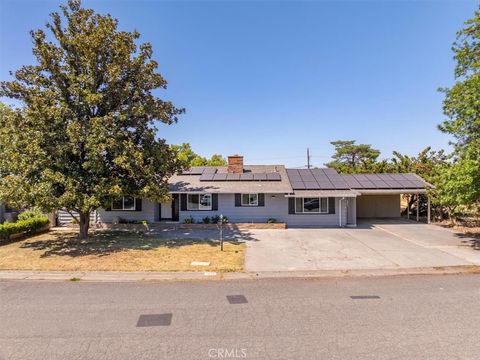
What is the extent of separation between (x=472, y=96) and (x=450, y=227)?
9794 mm

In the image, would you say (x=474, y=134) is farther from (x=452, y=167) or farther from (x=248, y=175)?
(x=248, y=175)

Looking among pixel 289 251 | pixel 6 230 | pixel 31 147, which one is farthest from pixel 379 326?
pixel 6 230

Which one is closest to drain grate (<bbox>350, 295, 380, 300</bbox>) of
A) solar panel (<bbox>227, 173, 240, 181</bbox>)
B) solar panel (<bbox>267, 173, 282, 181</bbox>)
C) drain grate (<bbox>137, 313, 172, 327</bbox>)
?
drain grate (<bbox>137, 313, 172, 327</bbox>)

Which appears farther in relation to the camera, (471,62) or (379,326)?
(471,62)

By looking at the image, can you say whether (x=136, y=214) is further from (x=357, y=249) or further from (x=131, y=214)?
(x=357, y=249)

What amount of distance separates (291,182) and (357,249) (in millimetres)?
8527

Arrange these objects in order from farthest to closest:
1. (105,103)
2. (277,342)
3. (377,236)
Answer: (377,236)
(105,103)
(277,342)

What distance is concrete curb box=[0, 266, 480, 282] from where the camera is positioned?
27.8ft

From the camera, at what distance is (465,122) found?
1237cm

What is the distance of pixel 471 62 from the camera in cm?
1288

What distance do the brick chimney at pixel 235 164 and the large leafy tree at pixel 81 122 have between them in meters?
8.91

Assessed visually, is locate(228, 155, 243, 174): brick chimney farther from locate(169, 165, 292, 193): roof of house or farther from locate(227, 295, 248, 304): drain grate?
locate(227, 295, 248, 304): drain grate

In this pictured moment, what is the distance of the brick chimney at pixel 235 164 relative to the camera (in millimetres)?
22203

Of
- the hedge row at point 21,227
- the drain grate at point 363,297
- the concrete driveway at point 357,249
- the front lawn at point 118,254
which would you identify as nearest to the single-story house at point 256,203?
the concrete driveway at point 357,249
